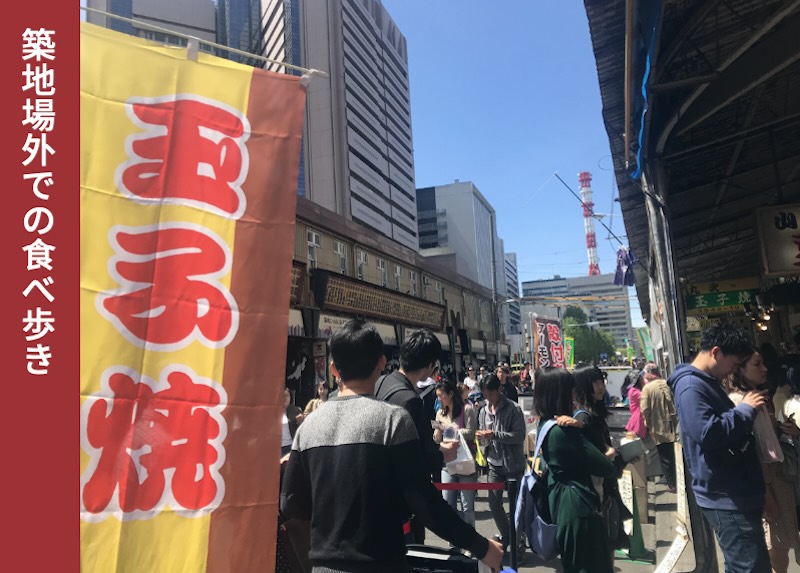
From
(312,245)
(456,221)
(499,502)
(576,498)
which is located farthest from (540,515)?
(456,221)

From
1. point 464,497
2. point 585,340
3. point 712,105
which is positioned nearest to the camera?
point 712,105

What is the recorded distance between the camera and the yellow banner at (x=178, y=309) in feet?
6.50

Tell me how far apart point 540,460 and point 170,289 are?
2.61 m

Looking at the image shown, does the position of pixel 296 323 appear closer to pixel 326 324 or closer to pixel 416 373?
pixel 326 324

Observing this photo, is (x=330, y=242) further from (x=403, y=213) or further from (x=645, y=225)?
(x=403, y=213)

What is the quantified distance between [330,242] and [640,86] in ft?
55.3

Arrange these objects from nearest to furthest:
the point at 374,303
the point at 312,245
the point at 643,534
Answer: the point at 643,534 → the point at 312,245 → the point at 374,303

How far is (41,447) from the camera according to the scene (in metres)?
1.90

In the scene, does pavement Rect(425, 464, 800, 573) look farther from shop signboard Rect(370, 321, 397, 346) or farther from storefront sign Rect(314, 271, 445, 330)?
shop signboard Rect(370, 321, 397, 346)

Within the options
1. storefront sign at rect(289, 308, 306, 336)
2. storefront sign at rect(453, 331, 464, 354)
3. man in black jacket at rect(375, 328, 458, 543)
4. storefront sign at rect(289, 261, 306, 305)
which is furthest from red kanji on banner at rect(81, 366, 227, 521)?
storefront sign at rect(453, 331, 464, 354)

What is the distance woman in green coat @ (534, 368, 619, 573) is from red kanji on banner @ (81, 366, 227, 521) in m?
2.09

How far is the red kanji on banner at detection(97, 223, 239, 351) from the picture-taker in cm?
207

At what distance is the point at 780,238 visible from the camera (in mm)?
7184

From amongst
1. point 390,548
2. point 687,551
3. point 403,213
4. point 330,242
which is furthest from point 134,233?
point 403,213
